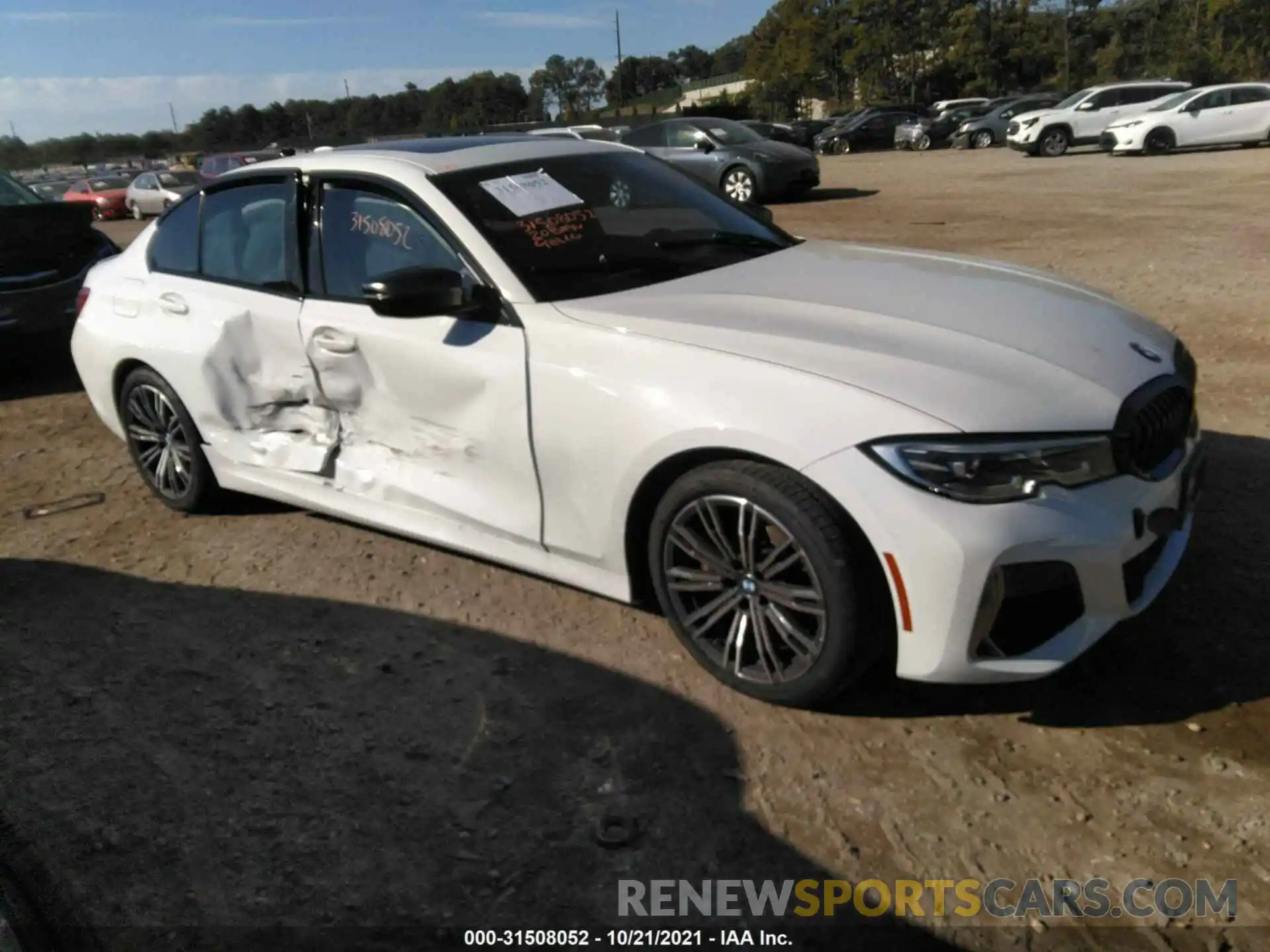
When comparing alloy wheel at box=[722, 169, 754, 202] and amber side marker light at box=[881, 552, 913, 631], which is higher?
alloy wheel at box=[722, 169, 754, 202]

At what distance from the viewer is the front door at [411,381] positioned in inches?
137

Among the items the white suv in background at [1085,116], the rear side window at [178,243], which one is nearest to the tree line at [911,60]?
the white suv in background at [1085,116]

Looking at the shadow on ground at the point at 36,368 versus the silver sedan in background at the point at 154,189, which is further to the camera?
the silver sedan in background at the point at 154,189

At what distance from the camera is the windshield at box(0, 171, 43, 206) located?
8305 mm

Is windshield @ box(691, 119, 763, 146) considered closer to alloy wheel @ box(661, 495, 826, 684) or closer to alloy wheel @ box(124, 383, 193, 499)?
alloy wheel @ box(124, 383, 193, 499)

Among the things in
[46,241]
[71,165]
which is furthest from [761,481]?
[71,165]

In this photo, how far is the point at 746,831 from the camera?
2695 mm

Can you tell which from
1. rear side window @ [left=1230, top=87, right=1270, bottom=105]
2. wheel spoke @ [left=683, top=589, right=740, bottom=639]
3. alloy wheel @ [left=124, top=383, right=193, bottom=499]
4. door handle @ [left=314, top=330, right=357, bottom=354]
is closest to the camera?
wheel spoke @ [left=683, top=589, right=740, bottom=639]

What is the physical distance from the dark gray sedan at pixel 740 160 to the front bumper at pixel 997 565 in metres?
15.5

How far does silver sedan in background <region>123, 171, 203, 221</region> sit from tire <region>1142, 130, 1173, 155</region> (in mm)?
22626

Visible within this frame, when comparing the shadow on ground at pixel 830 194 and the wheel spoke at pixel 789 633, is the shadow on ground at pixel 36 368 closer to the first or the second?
the wheel spoke at pixel 789 633

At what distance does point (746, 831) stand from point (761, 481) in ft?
2.94

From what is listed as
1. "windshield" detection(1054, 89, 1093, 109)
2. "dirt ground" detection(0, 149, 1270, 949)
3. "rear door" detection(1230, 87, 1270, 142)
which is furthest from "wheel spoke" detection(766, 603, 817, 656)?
"windshield" detection(1054, 89, 1093, 109)

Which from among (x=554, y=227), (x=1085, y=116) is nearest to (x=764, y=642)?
(x=554, y=227)
